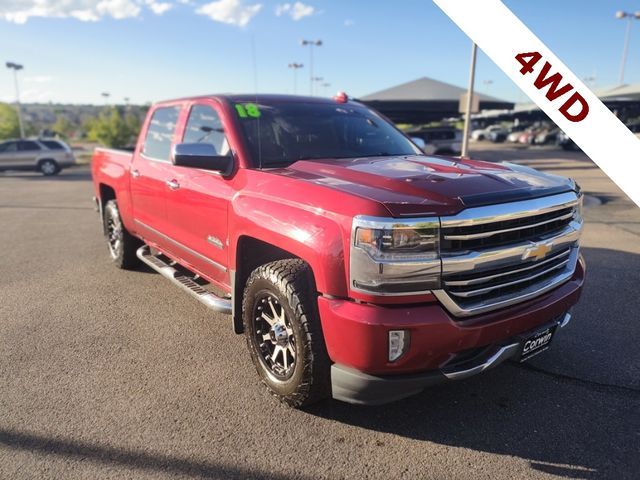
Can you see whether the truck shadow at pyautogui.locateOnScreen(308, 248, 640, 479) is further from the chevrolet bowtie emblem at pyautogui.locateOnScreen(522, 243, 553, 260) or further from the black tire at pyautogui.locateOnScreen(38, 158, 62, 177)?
the black tire at pyautogui.locateOnScreen(38, 158, 62, 177)

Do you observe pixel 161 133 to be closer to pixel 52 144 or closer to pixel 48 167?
pixel 48 167

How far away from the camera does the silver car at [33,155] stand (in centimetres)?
2130

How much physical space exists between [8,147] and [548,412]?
80.2 ft

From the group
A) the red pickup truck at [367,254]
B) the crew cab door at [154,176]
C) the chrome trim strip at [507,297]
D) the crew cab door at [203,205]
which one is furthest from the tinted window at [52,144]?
the chrome trim strip at [507,297]

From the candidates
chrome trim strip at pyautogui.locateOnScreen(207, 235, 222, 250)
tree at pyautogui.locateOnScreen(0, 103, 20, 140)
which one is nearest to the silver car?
chrome trim strip at pyautogui.locateOnScreen(207, 235, 222, 250)

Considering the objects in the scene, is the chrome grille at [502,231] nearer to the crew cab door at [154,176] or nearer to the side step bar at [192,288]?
the side step bar at [192,288]

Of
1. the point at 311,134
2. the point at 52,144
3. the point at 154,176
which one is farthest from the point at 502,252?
the point at 52,144

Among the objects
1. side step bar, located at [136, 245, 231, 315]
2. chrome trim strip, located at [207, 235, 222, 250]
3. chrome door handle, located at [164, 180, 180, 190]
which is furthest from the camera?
chrome door handle, located at [164, 180, 180, 190]

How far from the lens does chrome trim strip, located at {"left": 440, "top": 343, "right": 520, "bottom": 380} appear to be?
2504 mm

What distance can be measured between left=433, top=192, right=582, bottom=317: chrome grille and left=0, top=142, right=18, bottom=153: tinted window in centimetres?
2395

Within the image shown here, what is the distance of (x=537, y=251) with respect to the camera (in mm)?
2736

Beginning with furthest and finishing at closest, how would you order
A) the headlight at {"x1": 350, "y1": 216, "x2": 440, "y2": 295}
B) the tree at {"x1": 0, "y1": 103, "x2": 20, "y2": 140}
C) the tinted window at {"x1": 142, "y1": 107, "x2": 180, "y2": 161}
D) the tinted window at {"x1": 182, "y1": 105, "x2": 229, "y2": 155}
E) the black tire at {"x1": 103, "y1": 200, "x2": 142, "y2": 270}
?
the tree at {"x1": 0, "y1": 103, "x2": 20, "y2": 140} → the black tire at {"x1": 103, "y1": 200, "x2": 142, "y2": 270} → the tinted window at {"x1": 142, "y1": 107, "x2": 180, "y2": 161} → the tinted window at {"x1": 182, "y1": 105, "x2": 229, "y2": 155} → the headlight at {"x1": 350, "y1": 216, "x2": 440, "y2": 295}

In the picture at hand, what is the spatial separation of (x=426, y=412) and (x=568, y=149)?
125ft

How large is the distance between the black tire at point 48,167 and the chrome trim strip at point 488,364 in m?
23.4
